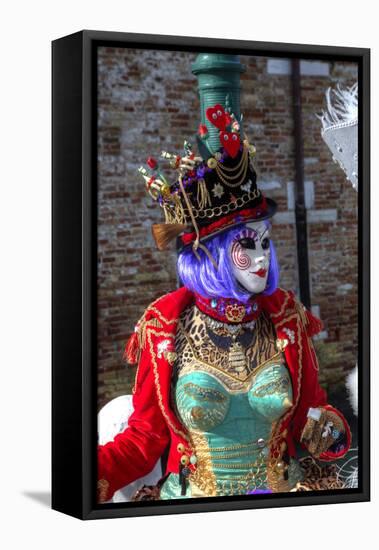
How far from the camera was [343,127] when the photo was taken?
10062mm

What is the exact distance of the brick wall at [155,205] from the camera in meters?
9.41

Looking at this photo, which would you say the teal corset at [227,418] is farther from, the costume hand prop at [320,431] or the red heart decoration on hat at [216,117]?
the red heart decoration on hat at [216,117]

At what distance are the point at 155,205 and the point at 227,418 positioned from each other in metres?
1.14

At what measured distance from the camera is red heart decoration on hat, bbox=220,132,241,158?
965cm

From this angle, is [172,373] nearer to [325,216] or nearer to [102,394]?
[102,394]

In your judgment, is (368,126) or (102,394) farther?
(368,126)

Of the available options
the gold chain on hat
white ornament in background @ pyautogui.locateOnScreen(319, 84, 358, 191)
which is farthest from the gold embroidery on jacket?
white ornament in background @ pyautogui.locateOnScreen(319, 84, 358, 191)

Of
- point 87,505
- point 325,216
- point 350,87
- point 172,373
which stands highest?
point 350,87

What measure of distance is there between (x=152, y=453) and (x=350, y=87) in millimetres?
2189

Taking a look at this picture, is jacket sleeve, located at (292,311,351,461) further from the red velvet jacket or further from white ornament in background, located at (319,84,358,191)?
white ornament in background, located at (319,84,358,191)

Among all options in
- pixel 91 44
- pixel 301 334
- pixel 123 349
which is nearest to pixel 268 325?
pixel 301 334

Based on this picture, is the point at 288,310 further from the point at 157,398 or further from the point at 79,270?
the point at 79,270

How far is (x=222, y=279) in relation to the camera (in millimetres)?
9664

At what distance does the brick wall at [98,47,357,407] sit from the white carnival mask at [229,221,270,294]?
14cm
